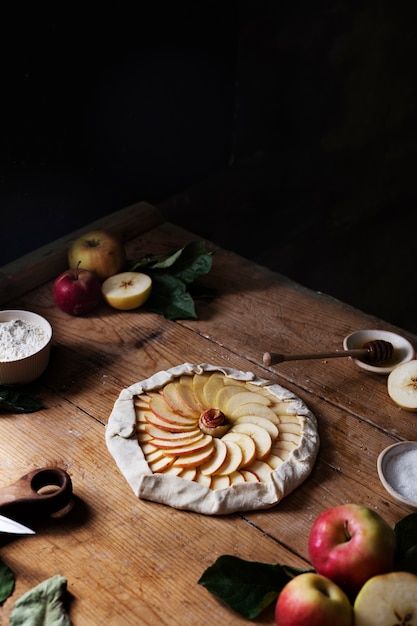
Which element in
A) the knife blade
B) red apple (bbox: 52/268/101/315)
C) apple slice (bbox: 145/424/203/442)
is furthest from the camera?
red apple (bbox: 52/268/101/315)

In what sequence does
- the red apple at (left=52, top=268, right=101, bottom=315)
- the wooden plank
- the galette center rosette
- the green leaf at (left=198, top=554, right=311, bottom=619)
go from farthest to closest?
the wooden plank, the red apple at (left=52, top=268, right=101, bottom=315), the galette center rosette, the green leaf at (left=198, top=554, right=311, bottom=619)

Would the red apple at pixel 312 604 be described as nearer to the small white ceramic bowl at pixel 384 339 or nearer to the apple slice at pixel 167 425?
the apple slice at pixel 167 425

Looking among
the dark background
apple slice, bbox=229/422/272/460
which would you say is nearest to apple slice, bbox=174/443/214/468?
apple slice, bbox=229/422/272/460

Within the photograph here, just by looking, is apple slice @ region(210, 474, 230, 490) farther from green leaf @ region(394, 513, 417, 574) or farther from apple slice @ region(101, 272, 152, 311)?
apple slice @ region(101, 272, 152, 311)

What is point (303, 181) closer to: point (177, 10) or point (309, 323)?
point (177, 10)

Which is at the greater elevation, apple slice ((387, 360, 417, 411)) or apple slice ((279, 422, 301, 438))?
apple slice ((387, 360, 417, 411))

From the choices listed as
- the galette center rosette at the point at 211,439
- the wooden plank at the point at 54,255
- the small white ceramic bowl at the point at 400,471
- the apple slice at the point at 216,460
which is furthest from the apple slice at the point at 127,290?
the small white ceramic bowl at the point at 400,471

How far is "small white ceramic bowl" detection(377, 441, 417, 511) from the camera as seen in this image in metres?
1.79

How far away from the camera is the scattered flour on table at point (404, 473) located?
1805 millimetres

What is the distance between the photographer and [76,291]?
235 cm

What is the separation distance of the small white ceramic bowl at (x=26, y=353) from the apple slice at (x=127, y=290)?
0.93 ft

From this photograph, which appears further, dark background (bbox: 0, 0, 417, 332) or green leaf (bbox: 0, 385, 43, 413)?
dark background (bbox: 0, 0, 417, 332)

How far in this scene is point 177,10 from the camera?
9.45 feet

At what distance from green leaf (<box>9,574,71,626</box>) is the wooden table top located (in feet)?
0.08
